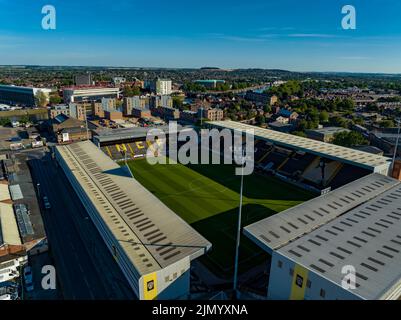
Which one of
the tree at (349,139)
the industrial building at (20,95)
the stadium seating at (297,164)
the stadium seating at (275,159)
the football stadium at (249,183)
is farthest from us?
the industrial building at (20,95)

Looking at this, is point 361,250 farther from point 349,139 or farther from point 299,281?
point 349,139

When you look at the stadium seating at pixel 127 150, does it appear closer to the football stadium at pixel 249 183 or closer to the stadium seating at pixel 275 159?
the football stadium at pixel 249 183

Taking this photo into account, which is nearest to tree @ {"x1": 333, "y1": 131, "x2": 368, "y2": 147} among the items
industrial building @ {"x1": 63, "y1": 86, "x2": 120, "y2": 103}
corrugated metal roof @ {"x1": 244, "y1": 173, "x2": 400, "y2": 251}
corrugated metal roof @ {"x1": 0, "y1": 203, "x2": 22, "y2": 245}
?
corrugated metal roof @ {"x1": 244, "y1": 173, "x2": 400, "y2": 251}

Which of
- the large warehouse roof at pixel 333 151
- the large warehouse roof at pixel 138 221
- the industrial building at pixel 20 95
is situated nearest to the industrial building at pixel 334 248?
the large warehouse roof at pixel 138 221

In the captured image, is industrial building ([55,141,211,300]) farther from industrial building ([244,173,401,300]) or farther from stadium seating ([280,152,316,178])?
stadium seating ([280,152,316,178])

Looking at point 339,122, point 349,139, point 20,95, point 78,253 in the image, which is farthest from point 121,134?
point 20,95
